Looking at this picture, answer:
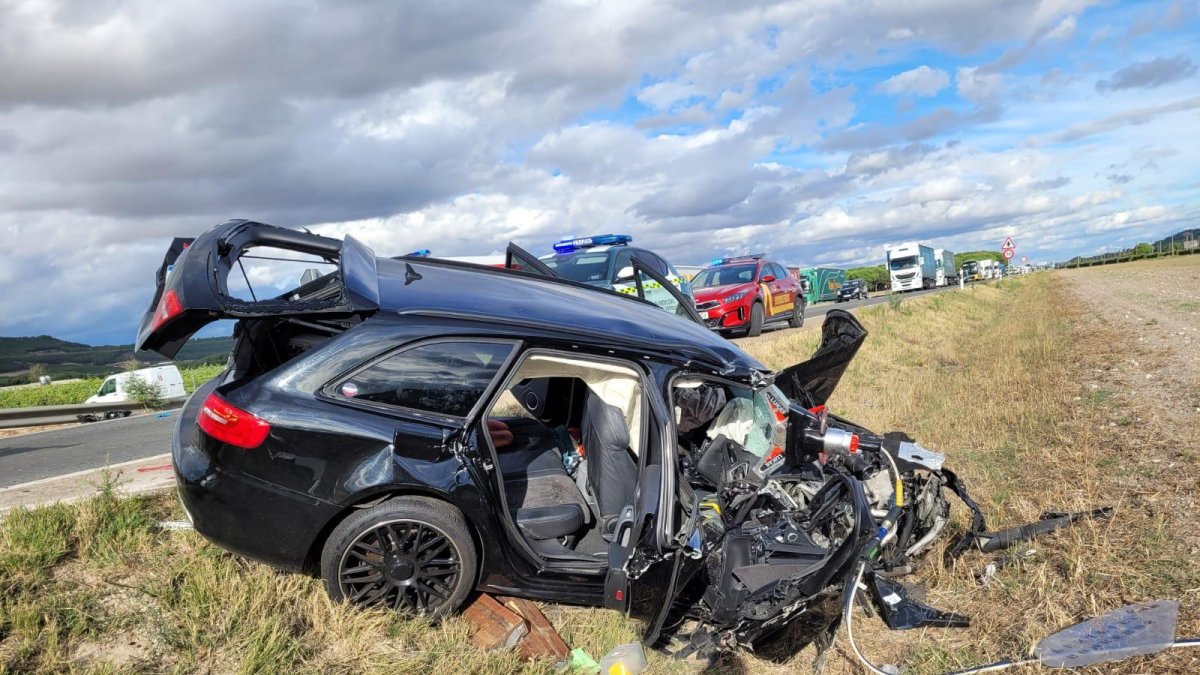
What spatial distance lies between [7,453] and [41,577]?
706 centimetres

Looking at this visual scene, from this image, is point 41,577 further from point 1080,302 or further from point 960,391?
point 1080,302

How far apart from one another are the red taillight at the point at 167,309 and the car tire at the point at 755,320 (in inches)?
551

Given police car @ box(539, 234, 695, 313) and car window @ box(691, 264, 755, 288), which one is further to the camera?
car window @ box(691, 264, 755, 288)

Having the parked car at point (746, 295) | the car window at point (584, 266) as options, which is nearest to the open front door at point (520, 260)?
the car window at point (584, 266)

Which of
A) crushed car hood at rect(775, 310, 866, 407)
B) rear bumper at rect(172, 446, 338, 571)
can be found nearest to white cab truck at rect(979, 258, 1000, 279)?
crushed car hood at rect(775, 310, 866, 407)

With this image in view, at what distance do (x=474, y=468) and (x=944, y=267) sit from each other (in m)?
56.5

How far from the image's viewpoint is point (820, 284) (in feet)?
139

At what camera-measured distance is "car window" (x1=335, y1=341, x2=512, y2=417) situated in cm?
345

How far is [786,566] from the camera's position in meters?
3.36

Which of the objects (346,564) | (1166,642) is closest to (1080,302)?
(1166,642)

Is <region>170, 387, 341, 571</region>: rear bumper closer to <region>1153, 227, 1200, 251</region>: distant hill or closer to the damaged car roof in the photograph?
the damaged car roof

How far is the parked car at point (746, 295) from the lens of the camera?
1602cm

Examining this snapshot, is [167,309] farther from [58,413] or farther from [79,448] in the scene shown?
[58,413]

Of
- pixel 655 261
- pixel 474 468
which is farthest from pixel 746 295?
pixel 474 468
